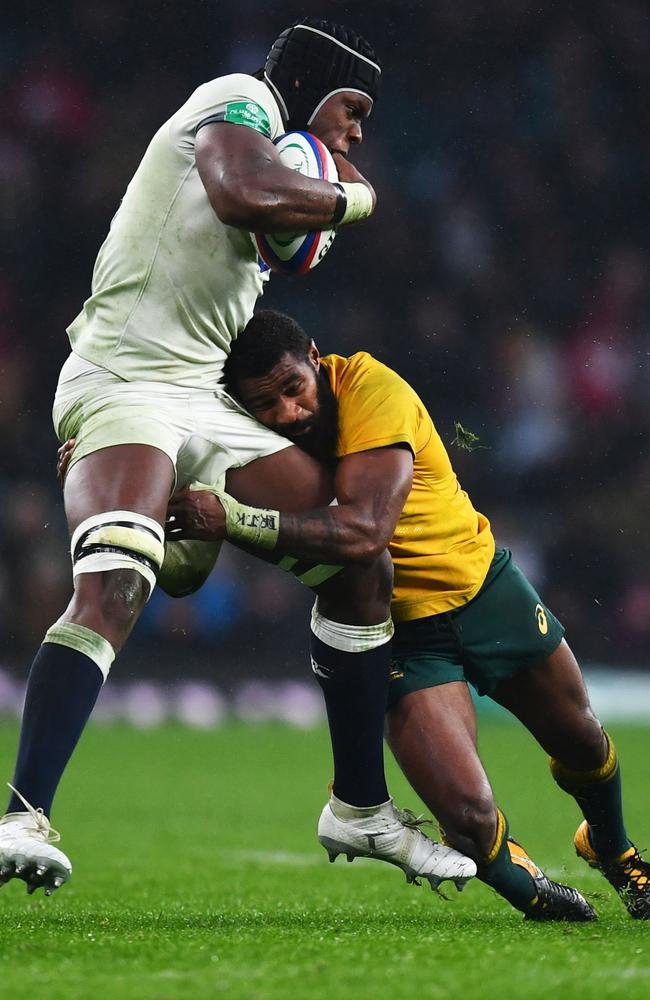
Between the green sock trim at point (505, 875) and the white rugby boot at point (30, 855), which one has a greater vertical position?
the white rugby boot at point (30, 855)

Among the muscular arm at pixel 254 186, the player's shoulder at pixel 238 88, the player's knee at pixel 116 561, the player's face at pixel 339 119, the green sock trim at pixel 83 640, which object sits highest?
the player's shoulder at pixel 238 88

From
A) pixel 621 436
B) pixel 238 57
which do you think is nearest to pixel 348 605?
pixel 621 436

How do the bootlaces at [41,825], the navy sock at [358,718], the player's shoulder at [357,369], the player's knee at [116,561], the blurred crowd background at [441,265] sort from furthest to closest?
1. the blurred crowd background at [441,265]
2. the player's shoulder at [357,369]
3. the navy sock at [358,718]
4. the player's knee at [116,561]
5. the bootlaces at [41,825]

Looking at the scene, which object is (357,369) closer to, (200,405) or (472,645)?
(200,405)

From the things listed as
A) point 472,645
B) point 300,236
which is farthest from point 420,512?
point 300,236

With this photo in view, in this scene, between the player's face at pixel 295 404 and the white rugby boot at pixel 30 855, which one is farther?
the player's face at pixel 295 404

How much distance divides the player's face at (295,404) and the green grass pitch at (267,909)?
1302 mm

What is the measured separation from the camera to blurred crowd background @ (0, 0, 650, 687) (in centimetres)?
1215

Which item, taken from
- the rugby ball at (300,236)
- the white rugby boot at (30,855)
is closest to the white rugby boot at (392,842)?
the white rugby boot at (30,855)

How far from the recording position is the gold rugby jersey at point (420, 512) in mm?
4039

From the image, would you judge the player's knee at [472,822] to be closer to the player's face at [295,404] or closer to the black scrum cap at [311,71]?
the player's face at [295,404]

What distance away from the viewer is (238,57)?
1307 centimetres

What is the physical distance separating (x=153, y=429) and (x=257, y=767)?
6.36 metres

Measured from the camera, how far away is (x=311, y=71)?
13.3 ft
